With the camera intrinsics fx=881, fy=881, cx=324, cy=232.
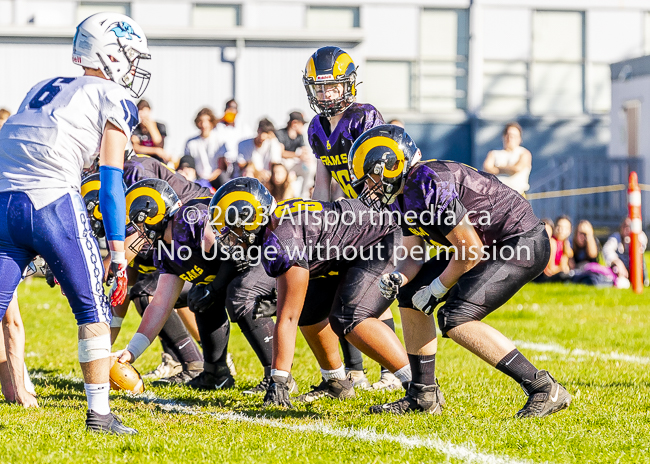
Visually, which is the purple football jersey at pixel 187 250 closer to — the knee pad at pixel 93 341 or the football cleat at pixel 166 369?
the football cleat at pixel 166 369

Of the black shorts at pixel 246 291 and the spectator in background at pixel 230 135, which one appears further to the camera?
the spectator in background at pixel 230 135

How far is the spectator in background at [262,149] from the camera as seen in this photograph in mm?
11711

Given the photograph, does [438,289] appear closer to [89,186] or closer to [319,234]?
[319,234]

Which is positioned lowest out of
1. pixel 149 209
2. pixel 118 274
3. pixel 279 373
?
pixel 279 373

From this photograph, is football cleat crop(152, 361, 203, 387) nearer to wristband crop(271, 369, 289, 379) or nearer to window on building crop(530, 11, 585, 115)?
wristband crop(271, 369, 289, 379)

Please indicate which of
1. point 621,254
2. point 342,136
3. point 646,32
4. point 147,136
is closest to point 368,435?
point 342,136

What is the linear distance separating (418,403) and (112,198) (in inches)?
83.1

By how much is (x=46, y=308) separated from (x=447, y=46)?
547 inches

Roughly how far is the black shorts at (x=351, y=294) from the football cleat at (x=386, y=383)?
0.76 meters

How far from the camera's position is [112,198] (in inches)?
170

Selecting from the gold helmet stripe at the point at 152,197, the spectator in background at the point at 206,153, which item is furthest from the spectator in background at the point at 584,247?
the gold helmet stripe at the point at 152,197

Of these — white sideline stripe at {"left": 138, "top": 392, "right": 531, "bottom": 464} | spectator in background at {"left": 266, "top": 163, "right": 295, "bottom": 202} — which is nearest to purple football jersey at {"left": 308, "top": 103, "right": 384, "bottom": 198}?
white sideline stripe at {"left": 138, "top": 392, "right": 531, "bottom": 464}

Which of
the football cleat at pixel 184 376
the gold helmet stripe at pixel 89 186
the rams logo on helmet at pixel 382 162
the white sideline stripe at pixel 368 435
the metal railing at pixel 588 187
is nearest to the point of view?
the white sideline stripe at pixel 368 435

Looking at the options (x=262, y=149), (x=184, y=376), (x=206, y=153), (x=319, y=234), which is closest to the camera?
(x=319, y=234)
